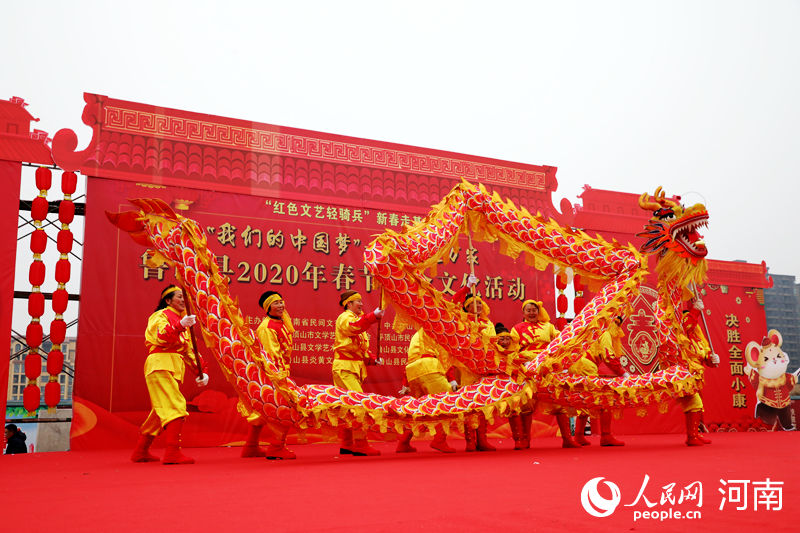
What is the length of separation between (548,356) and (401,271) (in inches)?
53.1

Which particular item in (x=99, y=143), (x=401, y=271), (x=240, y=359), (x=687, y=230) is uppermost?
(x=99, y=143)

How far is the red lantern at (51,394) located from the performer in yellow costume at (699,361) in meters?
5.41

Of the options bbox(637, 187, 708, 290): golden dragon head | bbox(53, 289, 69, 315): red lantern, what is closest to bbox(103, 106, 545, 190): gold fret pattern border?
bbox(53, 289, 69, 315): red lantern

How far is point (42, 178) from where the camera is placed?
19.5 ft

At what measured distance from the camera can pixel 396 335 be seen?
23.4 ft

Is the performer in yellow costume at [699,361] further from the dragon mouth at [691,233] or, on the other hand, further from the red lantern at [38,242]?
the red lantern at [38,242]

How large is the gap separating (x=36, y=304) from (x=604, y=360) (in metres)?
5.17

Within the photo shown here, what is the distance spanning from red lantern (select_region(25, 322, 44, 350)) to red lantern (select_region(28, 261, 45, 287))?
15.2 inches

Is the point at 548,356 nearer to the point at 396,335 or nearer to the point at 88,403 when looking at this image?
the point at 396,335

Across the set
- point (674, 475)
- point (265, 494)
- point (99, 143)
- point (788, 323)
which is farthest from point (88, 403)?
point (788, 323)

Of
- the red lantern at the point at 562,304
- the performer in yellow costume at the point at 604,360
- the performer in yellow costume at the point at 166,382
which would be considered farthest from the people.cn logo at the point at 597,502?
the red lantern at the point at 562,304

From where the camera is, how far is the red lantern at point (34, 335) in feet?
18.6

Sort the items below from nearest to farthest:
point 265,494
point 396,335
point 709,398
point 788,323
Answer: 1. point 265,494
2. point 396,335
3. point 709,398
4. point 788,323

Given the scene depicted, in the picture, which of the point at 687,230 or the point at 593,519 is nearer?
the point at 593,519
